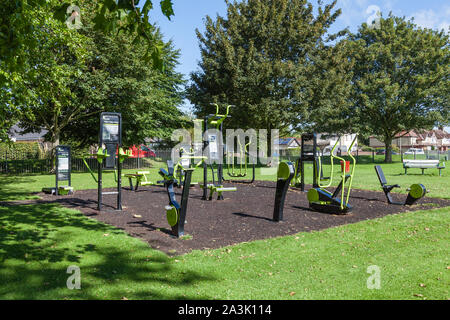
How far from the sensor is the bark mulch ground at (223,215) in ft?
19.3

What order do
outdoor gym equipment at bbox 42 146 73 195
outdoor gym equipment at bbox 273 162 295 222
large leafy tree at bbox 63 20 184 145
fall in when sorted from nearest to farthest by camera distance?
outdoor gym equipment at bbox 273 162 295 222 → outdoor gym equipment at bbox 42 146 73 195 → large leafy tree at bbox 63 20 184 145

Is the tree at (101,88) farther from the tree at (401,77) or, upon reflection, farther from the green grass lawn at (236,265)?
the tree at (401,77)

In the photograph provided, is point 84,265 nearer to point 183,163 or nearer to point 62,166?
point 62,166

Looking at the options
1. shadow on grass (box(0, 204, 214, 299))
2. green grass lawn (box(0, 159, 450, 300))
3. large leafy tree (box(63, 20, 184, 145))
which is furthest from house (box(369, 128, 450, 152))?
shadow on grass (box(0, 204, 214, 299))

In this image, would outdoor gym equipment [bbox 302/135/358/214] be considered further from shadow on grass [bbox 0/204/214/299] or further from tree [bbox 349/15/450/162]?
tree [bbox 349/15/450/162]

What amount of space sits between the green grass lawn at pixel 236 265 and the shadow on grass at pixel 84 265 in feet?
0.04

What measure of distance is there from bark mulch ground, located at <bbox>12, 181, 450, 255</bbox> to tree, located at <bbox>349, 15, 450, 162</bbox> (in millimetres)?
22601

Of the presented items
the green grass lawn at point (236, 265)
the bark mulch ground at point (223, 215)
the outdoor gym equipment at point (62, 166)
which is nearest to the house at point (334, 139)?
the bark mulch ground at point (223, 215)

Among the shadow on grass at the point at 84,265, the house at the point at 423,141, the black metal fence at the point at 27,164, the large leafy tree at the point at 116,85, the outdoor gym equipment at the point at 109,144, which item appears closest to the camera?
the shadow on grass at the point at 84,265

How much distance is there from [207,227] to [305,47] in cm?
2252

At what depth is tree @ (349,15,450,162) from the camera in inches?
1179

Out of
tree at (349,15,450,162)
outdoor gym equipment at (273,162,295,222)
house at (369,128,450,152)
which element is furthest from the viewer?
house at (369,128,450,152)
